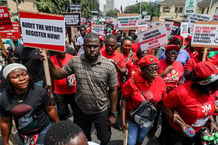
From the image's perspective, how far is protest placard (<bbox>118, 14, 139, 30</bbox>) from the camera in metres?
5.27

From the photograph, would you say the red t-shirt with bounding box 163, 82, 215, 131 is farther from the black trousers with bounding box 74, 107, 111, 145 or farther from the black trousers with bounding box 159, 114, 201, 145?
the black trousers with bounding box 74, 107, 111, 145

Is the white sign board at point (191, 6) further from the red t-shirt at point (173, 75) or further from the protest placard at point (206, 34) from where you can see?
the red t-shirt at point (173, 75)

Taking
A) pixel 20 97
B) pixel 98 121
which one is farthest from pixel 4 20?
pixel 98 121

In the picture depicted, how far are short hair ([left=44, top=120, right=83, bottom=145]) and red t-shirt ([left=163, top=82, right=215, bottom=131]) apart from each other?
1.34 metres

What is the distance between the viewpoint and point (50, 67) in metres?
2.16

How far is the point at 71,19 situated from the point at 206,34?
4.23 meters

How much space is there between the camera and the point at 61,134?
100 cm

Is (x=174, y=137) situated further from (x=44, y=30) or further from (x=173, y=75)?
(x=44, y=30)

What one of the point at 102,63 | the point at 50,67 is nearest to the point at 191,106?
the point at 102,63

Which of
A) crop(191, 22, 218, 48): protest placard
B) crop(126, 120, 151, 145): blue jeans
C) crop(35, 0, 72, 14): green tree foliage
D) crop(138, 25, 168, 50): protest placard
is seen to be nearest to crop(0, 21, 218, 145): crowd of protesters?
crop(126, 120, 151, 145): blue jeans

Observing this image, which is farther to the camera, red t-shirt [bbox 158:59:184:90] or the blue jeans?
red t-shirt [bbox 158:59:184:90]

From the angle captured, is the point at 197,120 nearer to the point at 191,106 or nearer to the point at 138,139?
the point at 191,106

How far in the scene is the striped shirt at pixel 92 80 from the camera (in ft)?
6.75

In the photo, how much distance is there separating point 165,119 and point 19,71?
213 centimetres
